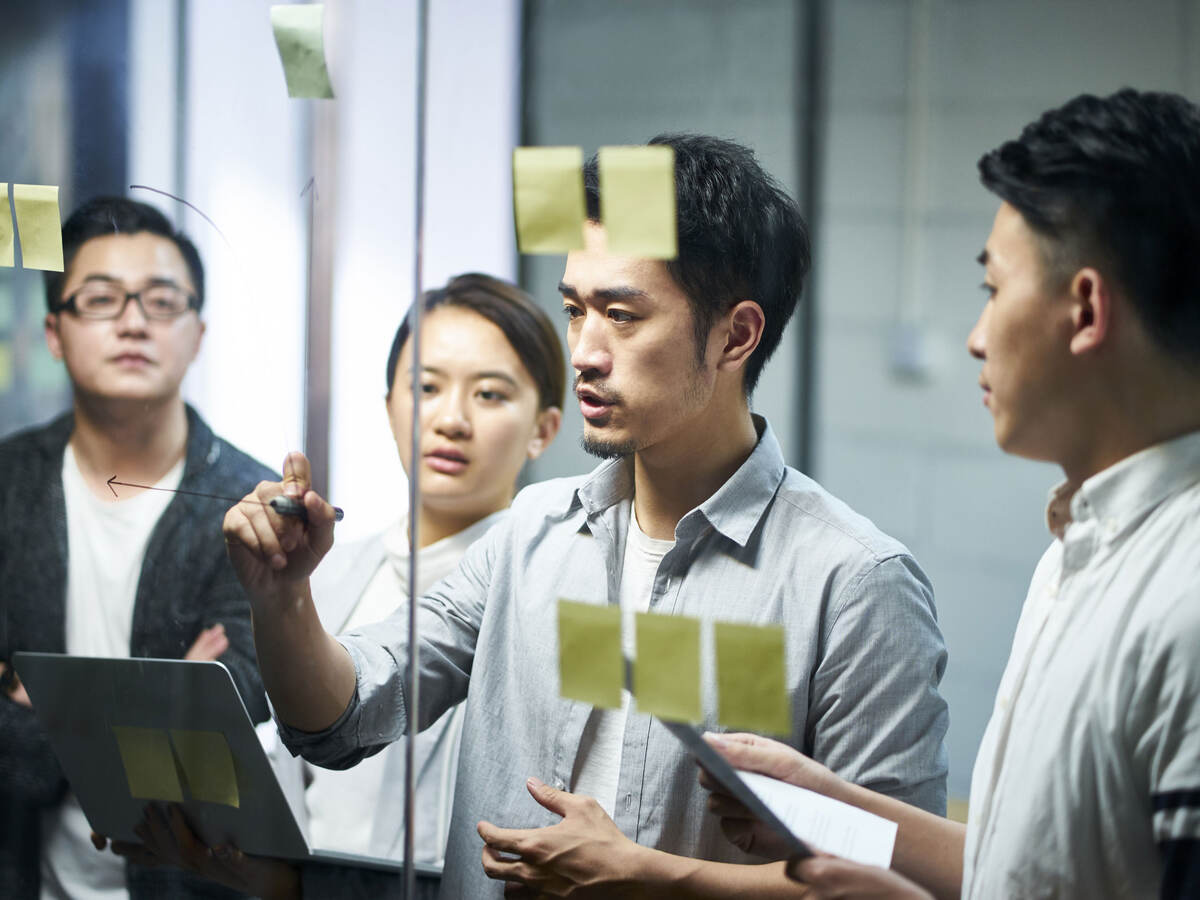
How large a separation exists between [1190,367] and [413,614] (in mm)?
765

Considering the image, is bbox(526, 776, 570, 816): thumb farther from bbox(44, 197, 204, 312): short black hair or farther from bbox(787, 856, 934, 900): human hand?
bbox(44, 197, 204, 312): short black hair

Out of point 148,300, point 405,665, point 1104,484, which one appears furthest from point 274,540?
point 1104,484

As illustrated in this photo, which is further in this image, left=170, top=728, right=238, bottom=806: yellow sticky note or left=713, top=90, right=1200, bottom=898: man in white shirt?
left=170, top=728, right=238, bottom=806: yellow sticky note

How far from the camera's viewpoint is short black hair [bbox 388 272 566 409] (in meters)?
1.23

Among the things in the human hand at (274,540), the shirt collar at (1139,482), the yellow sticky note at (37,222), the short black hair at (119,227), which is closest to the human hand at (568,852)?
the human hand at (274,540)

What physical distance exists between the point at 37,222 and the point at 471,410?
0.59 metres

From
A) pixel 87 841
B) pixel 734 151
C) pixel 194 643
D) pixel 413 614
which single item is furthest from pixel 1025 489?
pixel 87 841

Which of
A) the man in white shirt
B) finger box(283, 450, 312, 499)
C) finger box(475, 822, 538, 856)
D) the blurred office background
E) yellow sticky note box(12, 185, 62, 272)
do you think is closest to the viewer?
the man in white shirt

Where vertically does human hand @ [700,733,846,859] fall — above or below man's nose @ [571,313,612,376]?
below

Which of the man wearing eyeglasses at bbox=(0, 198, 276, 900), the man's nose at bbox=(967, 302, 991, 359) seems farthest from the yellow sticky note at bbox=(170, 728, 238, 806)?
the man's nose at bbox=(967, 302, 991, 359)

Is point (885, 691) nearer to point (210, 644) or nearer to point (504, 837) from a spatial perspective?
point (504, 837)

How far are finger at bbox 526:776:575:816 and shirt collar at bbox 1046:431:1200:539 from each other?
57 centimetres

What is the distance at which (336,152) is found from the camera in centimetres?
128

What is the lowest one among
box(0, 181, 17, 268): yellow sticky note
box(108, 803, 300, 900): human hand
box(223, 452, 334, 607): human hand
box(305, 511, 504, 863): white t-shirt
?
box(108, 803, 300, 900): human hand
